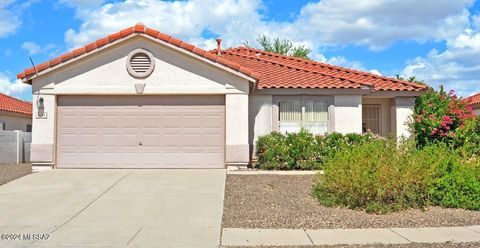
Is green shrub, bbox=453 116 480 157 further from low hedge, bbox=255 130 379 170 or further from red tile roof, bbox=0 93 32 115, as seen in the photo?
red tile roof, bbox=0 93 32 115

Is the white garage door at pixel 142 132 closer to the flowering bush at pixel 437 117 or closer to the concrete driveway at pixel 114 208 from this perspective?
the concrete driveway at pixel 114 208

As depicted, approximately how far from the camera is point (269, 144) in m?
14.5

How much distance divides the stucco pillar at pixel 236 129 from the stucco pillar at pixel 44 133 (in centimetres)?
535

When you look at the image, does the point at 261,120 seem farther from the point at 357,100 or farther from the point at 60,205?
the point at 60,205

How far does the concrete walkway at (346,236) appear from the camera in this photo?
7191mm

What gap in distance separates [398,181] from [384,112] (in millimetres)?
9015

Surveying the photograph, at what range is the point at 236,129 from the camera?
14.1 metres

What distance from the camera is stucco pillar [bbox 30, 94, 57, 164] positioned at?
13945mm

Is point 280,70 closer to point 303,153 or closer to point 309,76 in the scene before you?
point 309,76

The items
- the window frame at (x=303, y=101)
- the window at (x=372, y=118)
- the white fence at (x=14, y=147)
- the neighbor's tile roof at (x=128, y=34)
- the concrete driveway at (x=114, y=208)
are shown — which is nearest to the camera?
the concrete driveway at (x=114, y=208)

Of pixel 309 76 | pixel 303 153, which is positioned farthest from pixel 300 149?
pixel 309 76

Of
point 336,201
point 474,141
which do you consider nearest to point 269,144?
point 336,201

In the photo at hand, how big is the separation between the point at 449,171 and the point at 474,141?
6715 mm

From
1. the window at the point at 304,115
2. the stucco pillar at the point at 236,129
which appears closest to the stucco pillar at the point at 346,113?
the window at the point at 304,115
